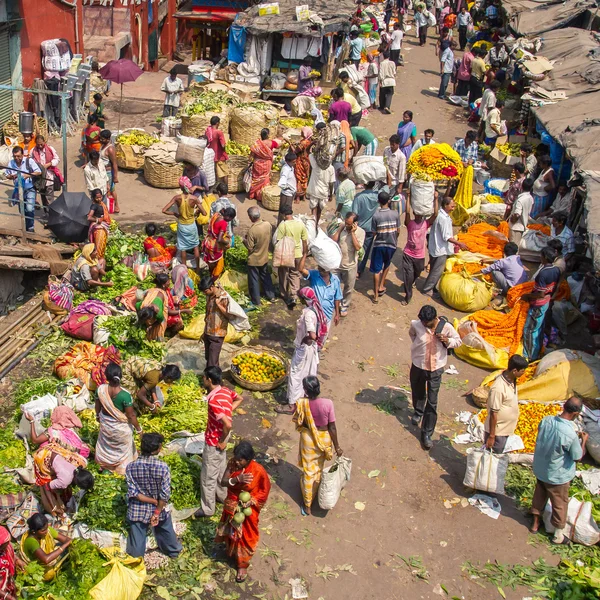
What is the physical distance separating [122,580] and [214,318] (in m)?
3.37

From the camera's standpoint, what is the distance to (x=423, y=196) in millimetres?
11250

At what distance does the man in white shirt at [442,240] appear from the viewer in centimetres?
1136

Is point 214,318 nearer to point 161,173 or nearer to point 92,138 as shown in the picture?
point 161,173

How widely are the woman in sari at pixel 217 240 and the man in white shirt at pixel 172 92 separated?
7435 mm

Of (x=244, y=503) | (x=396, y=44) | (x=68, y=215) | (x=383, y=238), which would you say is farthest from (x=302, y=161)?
(x=396, y=44)

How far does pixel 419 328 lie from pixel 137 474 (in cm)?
358

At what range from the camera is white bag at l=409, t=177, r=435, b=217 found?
1123 cm

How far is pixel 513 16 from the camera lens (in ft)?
71.8

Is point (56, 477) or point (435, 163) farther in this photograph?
point (435, 163)

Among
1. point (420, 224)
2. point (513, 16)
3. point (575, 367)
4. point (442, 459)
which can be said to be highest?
point (513, 16)

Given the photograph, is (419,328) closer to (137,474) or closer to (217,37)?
(137,474)

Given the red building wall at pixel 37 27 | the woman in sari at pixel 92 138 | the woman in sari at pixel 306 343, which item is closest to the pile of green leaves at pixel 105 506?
the woman in sari at pixel 306 343

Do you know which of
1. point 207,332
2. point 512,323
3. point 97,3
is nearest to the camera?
point 207,332

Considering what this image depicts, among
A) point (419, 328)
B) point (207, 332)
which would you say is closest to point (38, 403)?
point (207, 332)
